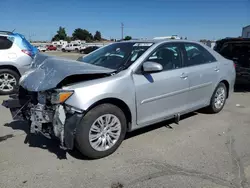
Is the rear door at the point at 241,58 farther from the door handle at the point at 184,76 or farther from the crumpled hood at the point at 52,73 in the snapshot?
the crumpled hood at the point at 52,73

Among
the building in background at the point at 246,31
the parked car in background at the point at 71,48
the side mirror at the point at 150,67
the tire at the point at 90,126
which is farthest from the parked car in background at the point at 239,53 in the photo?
the parked car in background at the point at 71,48

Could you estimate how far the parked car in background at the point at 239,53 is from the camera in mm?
7543

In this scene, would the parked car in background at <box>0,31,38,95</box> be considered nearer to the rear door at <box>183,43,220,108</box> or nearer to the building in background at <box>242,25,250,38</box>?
the rear door at <box>183,43,220,108</box>

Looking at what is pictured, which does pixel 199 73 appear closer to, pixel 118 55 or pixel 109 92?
pixel 118 55

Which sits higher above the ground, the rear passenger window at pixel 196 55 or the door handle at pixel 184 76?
the rear passenger window at pixel 196 55

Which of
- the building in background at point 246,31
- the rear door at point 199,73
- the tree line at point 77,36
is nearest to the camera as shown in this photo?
the rear door at point 199,73

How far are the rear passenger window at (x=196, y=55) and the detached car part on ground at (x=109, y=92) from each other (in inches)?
0.9

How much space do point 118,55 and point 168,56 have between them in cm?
85

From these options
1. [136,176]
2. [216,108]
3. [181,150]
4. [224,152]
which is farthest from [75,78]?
[216,108]

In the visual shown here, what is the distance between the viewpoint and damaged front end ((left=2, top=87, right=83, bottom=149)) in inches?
121

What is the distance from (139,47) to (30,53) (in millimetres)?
4372

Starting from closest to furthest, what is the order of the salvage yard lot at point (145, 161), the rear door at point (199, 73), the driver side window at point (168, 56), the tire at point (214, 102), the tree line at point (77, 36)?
the salvage yard lot at point (145, 161) → the driver side window at point (168, 56) → the rear door at point (199, 73) → the tire at point (214, 102) → the tree line at point (77, 36)

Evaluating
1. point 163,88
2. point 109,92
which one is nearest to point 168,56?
point 163,88

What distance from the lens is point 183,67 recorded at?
438 centimetres
